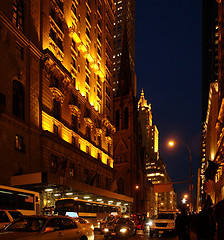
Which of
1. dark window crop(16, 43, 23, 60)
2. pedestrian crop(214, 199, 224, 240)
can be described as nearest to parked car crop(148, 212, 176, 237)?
pedestrian crop(214, 199, 224, 240)

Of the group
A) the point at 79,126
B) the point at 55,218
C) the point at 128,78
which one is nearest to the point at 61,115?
the point at 79,126

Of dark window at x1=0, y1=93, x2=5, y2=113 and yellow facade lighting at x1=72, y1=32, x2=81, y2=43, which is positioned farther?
yellow facade lighting at x1=72, y1=32, x2=81, y2=43

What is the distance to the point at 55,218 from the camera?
12.0 meters

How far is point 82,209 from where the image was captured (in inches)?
1297

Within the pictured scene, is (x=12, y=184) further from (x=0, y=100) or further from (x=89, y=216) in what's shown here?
(x=89, y=216)

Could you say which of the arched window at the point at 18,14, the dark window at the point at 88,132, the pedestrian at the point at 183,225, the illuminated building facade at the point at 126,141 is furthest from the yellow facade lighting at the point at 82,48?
the illuminated building facade at the point at 126,141

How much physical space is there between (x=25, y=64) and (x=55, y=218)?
24878 millimetres

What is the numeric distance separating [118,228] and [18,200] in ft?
26.4

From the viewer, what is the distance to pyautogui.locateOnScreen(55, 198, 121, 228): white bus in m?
30.0

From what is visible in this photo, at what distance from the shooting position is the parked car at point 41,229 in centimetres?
1018

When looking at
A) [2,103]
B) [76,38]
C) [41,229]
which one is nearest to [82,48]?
[76,38]

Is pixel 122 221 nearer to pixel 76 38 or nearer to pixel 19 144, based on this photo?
pixel 19 144

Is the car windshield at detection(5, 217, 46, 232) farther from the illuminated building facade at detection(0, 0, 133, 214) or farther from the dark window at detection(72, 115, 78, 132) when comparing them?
the dark window at detection(72, 115, 78, 132)

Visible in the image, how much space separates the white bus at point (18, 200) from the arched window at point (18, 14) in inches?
717
